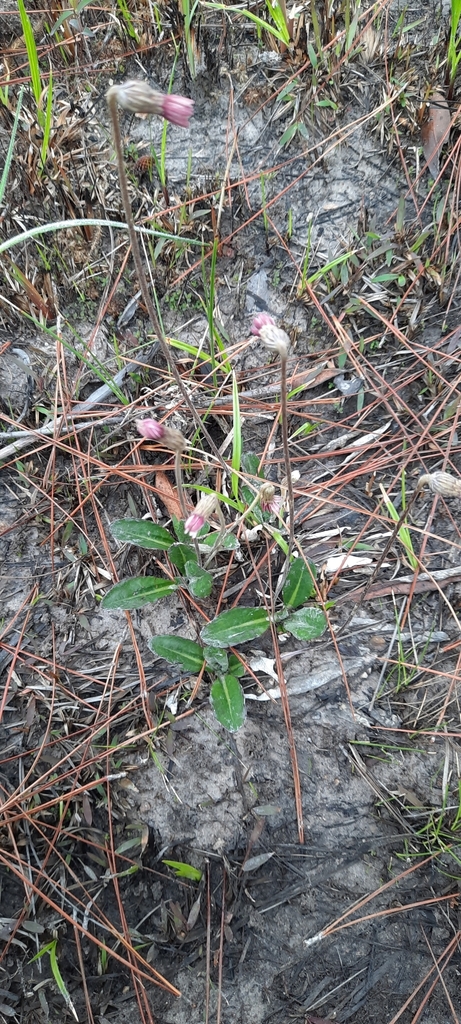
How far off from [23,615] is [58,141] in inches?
59.5

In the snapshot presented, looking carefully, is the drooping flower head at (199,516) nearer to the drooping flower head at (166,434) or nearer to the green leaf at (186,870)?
the drooping flower head at (166,434)

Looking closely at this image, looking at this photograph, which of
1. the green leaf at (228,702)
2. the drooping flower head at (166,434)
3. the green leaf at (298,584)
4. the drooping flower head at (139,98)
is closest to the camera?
the drooping flower head at (139,98)

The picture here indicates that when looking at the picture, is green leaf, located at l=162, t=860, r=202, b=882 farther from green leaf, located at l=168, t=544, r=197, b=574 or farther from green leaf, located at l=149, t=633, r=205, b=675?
green leaf, located at l=168, t=544, r=197, b=574

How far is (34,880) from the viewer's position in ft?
5.35

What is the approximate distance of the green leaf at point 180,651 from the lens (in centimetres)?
162

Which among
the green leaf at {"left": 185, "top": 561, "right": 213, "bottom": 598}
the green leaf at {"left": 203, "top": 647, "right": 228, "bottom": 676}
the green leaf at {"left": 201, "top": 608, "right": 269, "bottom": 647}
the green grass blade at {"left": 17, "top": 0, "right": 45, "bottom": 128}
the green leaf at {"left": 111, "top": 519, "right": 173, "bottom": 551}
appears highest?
the green grass blade at {"left": 17, "top": 0, "right": 45, "bottom": 128}

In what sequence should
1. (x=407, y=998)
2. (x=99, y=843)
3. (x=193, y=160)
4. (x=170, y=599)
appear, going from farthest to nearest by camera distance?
(x=193, y=160) → (x=170, y=599) → (x=99, y=843) → (x=407, y=998)

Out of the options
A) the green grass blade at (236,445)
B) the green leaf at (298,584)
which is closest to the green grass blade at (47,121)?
the green grass blade at (236,445)

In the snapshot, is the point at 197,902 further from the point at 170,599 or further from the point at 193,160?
the point at 193,160

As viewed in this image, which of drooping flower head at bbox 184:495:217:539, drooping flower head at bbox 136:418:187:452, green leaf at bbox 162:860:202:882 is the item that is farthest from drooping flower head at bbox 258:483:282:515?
green leaf at bbox 162:860:202:882

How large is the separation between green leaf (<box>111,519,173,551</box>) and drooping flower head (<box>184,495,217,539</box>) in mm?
328

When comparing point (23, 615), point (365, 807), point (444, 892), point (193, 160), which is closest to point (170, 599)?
point (23, 615)

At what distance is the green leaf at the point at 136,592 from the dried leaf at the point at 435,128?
158cm

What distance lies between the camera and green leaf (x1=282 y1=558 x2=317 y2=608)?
1.66m
